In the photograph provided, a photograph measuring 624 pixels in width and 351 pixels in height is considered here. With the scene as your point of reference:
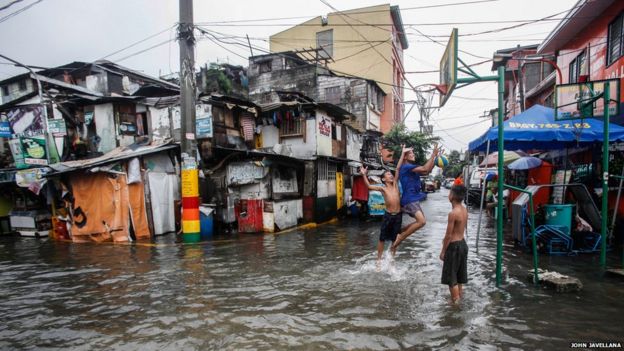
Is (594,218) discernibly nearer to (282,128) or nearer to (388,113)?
(282,128)

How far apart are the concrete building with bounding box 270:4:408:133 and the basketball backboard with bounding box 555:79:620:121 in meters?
25.8

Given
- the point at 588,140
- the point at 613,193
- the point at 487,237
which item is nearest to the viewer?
the point at 588,140

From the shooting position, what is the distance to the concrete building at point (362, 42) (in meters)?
31.9

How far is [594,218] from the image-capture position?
292 inches

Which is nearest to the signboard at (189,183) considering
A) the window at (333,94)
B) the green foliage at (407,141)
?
the window at (333,94)

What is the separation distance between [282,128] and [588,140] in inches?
494

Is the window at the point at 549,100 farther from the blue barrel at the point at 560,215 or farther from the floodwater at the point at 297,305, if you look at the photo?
the floodwater at the point at 297,305

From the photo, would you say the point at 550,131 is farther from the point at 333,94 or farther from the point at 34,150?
the point at 333,94

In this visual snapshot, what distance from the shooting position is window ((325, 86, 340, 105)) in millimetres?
27547

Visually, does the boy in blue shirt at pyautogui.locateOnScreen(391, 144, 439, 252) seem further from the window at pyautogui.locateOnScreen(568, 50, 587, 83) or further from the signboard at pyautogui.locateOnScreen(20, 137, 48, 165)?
the signboard at pyautogui.locateOnScreen(20, 137, 48, 165)

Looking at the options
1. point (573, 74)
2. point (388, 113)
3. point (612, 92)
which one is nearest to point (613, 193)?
point (612, 92)

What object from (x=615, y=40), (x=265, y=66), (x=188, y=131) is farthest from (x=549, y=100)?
(x=265, y=66)

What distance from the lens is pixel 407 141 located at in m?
28.9

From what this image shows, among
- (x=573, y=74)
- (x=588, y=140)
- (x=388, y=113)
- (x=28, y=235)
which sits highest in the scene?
(x=388, y=113)
